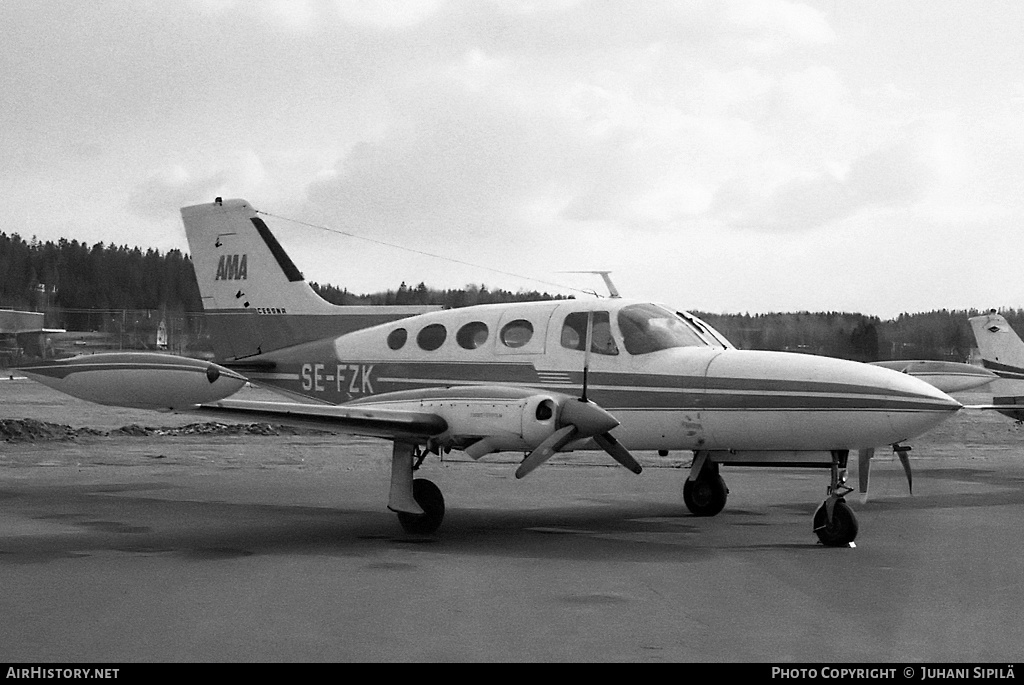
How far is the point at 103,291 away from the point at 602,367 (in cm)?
Answer: 7407

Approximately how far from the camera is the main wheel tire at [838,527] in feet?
38.8

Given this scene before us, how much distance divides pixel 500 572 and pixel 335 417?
10.2 feet

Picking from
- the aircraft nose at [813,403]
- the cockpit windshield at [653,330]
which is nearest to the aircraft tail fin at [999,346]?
the cockpit windshield at [653,330]

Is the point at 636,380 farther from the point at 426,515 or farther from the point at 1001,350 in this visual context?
the point at 1001,350

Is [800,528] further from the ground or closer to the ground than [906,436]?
closer to the ground

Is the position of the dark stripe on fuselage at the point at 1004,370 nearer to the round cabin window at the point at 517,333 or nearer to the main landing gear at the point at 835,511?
the main landing gear at the point at 835,511

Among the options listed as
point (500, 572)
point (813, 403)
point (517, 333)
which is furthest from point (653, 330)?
point (500, 572)

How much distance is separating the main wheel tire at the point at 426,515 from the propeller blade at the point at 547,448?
130 cm

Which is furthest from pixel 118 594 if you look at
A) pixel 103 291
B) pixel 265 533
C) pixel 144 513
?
pixel 103 291

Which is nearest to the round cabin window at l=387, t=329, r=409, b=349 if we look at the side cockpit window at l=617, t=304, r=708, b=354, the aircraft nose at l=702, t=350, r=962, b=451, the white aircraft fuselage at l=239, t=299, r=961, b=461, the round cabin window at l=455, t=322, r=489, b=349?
the white aircraft fuselage at l=239, t=299, r=961, b=461

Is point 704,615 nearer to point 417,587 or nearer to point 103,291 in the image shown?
point 417,587

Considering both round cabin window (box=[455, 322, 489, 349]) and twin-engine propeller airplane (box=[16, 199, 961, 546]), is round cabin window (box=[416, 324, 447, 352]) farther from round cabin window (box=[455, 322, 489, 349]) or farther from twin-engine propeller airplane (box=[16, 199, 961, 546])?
round cabin window (box=[455, 322, 489, 349])

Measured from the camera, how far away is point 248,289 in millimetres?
17844
